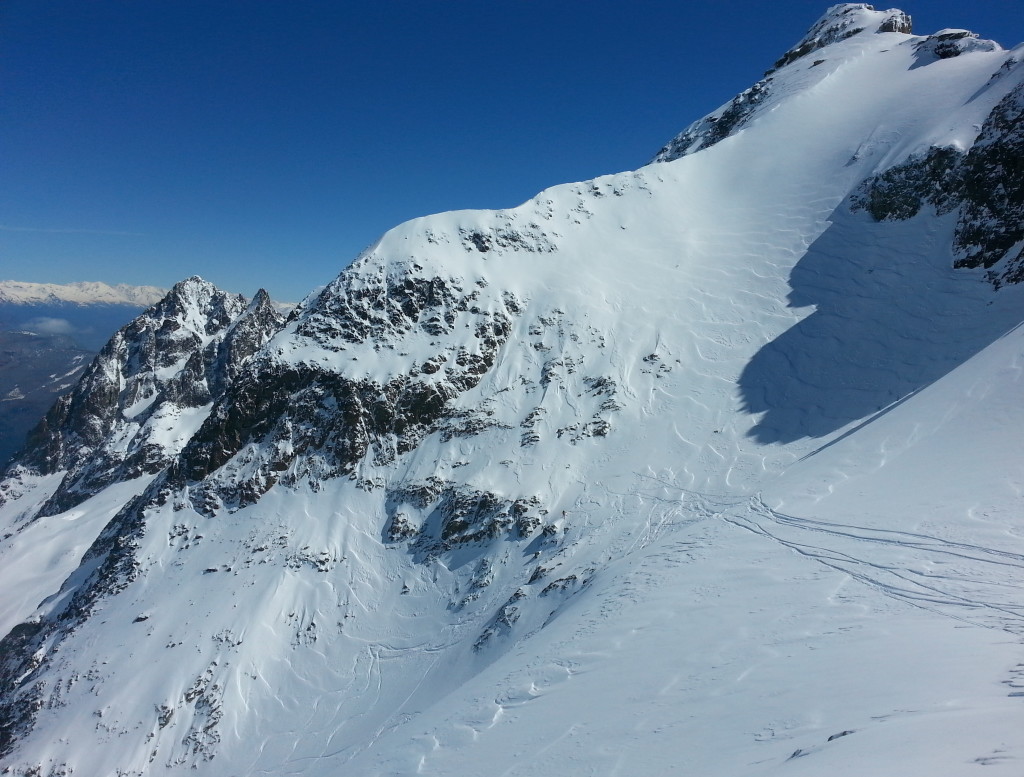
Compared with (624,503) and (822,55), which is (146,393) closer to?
(624,503)

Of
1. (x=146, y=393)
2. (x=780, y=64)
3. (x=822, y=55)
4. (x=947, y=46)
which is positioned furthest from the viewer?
(x=146, y=393)

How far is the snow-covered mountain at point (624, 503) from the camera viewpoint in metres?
14.1

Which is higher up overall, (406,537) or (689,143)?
(689,143)

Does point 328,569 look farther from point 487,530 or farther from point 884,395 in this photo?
point 884,395

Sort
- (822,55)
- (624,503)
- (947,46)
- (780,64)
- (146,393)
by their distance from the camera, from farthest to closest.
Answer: (146,393), (780,64), (822,55), (947,46), (624,503)

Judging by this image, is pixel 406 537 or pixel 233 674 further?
pixel 406 537

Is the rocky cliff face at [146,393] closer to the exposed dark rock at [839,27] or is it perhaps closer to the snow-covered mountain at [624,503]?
the snow-covered mountain at [624,503]

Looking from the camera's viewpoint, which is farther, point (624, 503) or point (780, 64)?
point (780, 64)

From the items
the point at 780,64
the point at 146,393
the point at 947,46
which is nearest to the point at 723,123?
the point at 780,64

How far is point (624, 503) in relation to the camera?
34.2 metres

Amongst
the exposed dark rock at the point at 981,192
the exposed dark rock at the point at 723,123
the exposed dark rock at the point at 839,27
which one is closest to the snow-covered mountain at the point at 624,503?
the exposed dark rock at the point at 981,192

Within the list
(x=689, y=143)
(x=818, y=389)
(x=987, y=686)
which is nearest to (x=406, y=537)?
(x=818, y=389)

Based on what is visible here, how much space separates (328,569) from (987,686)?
1538 inches

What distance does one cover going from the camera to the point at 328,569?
3959 centimetres
